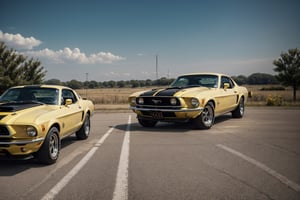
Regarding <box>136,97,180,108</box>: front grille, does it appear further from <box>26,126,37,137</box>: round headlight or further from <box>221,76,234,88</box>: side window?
<box>26,126,37,137</box>: round headlight

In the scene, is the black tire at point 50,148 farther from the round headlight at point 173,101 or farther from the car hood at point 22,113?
the round headlight at point 173,101

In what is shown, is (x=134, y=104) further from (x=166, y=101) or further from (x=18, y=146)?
(x=18, y=146)

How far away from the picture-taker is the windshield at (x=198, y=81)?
9.20 meters

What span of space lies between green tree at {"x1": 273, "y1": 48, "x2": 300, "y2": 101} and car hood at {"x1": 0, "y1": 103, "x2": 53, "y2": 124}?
36.2m

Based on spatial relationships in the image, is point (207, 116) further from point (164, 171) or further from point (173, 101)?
point (164, 171)

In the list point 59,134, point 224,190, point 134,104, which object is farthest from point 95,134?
point 224,190


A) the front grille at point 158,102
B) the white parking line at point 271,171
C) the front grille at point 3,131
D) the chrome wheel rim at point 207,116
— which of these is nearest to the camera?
the white parking line at point 271,171

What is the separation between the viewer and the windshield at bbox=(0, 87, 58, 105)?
5.47 meters

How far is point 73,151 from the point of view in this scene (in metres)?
5.56

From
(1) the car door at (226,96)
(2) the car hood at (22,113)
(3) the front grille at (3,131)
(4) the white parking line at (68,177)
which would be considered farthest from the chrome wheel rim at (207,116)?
(3) the front grille at (3,131)

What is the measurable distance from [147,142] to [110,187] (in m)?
2.99

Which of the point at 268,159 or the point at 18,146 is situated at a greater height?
the point at 18,146

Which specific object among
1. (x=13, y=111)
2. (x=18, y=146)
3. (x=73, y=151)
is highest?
(x=13, y=111)

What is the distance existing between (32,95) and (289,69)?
36339mm
